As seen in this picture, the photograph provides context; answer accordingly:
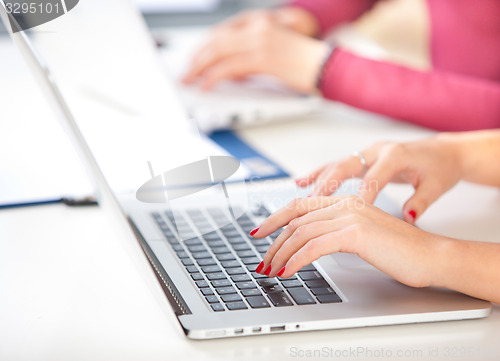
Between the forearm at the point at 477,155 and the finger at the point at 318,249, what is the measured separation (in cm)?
31

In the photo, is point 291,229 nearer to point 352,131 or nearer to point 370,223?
point 370,223

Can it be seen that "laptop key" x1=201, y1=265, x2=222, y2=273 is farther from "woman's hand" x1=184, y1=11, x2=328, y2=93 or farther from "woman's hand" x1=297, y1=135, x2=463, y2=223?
"woman's hand" x1=184, y1=11, x2=328, y2=93

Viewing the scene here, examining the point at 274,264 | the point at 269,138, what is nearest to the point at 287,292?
the point at 274,264

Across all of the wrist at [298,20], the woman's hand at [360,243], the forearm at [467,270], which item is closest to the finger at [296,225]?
the woman's hand at [360,243]

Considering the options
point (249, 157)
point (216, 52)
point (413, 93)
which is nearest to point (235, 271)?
point (249, 157)

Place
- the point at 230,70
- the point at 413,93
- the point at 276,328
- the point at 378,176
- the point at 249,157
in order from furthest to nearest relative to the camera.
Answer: the point at 230,70, the point at 413,93, the point at 249,157, the point at 378,176, the point at 276,328

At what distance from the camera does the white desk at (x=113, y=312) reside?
21.4 inches

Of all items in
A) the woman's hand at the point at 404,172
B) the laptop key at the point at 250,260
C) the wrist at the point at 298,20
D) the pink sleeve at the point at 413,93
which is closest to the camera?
the laptop key at the point at 250,260

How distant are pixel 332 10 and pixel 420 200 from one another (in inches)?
35.1

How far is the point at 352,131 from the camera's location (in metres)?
1.11

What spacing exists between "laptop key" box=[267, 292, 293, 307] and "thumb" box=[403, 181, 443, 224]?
208mm

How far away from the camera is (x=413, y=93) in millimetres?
1092

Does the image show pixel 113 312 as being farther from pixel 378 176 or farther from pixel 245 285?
pixel 378 176

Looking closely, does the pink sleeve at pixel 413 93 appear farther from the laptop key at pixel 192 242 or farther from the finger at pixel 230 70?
the laptop key at pixel 192 242
